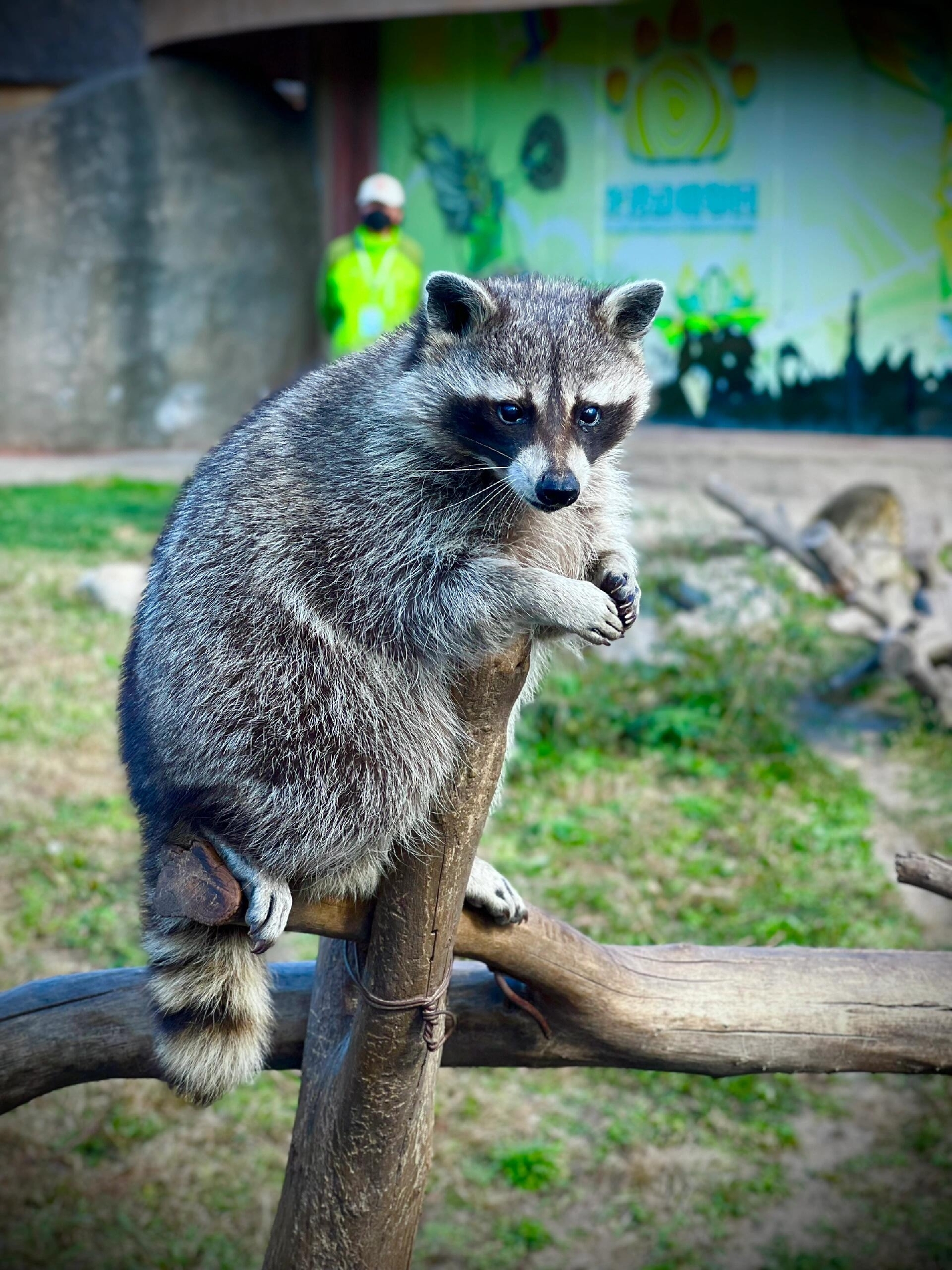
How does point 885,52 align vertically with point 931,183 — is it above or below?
above

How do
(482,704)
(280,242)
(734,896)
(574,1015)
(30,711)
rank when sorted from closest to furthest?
(482,704)
(574,1015)
(734,896)
(30,711)
(280,242)

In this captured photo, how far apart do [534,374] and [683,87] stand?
730 cm

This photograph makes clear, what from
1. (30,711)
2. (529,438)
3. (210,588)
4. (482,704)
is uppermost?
(529,438)

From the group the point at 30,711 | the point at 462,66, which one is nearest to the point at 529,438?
the point at 30,711

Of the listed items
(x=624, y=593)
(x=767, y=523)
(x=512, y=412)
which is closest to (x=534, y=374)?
(x=512, y=412)

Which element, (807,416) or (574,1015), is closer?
(574,1015)

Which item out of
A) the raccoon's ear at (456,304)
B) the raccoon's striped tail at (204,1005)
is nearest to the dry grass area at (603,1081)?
the raccoon's striped tail at (204,1005)

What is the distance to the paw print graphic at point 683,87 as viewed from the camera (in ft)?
27.2

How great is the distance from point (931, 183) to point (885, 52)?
33.7 inches

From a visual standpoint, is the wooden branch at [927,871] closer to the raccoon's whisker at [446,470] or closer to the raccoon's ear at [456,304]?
the raccoon's whisker at [446,470]

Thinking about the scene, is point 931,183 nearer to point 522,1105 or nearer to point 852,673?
point 852,673

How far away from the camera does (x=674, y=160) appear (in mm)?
8500

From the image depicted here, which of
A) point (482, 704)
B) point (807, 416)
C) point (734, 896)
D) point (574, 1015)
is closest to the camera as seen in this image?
point (482, 704)

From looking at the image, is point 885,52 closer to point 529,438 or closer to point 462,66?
point 462,66
